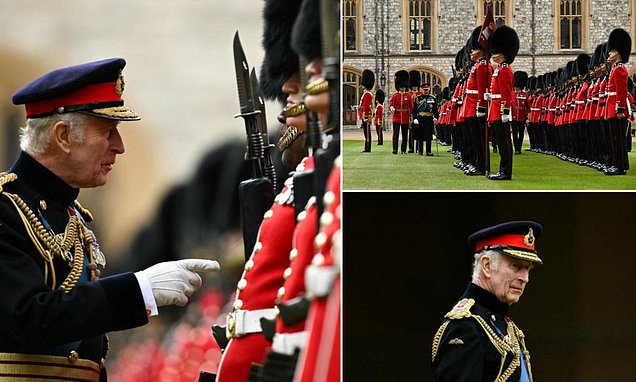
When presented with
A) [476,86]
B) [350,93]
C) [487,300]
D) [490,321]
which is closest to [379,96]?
[350,93]

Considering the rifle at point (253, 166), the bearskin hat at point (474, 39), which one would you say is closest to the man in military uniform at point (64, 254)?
the rifle at point (253, 166)

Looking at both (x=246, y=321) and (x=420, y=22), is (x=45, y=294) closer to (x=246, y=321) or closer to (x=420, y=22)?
(x=246, y=321)

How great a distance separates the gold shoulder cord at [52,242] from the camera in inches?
91.0

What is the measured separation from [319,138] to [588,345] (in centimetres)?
322

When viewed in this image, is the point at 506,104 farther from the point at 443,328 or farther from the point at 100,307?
the point at 100,307

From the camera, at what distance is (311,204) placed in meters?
1.61

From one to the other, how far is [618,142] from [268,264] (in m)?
3.13

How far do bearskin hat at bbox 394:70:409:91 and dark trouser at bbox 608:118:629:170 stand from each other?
102 cm

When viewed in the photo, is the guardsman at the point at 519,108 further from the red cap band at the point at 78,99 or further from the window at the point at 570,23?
the red cap band at the point at 78,99

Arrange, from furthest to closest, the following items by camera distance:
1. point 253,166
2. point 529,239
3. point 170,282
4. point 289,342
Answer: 1. point 529,239
2. point 253,166
3. point 170,282
4. point 289,342

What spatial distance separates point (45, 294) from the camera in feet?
7.09

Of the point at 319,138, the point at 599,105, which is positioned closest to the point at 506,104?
the point at 599,105

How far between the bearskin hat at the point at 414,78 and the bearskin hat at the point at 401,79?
19 millimetres

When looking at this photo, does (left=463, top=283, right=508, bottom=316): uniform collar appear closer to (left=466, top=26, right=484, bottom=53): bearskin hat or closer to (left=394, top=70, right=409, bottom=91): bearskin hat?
(left=394, top=70, right=409, bottom=91): bearskin hat
